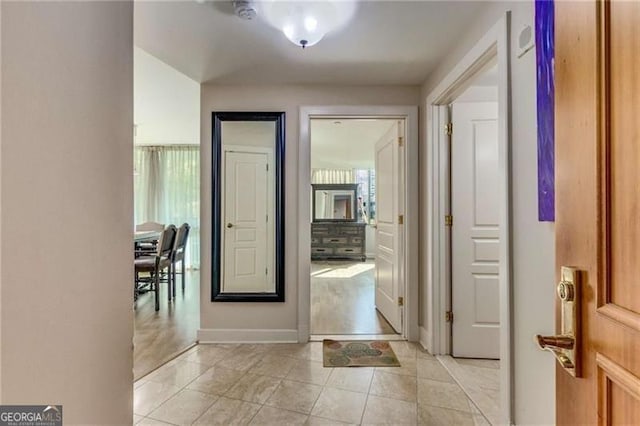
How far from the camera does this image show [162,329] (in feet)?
10.6

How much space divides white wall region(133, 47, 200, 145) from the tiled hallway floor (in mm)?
2408

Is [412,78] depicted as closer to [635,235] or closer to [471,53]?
[471,53]

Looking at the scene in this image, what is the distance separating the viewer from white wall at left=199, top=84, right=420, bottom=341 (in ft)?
9.64

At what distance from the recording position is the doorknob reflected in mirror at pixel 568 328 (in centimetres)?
61

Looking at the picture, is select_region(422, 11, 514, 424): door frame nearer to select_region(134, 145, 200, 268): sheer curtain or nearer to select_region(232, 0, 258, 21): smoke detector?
select_region(232, 0, 258, 21): smoke detector

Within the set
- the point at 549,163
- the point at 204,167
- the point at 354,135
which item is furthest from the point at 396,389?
the point at 354,135

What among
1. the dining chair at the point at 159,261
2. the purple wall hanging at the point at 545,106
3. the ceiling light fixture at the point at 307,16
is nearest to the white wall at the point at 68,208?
the ceiling light fixture at the point at 307,16

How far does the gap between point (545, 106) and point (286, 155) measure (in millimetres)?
2059

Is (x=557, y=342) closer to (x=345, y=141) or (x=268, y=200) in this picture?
(x=268, y=200)

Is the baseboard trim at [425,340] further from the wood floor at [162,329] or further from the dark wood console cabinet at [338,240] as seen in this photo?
the dark wood console cabinet at [338,240]

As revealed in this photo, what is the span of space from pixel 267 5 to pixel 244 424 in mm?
2305

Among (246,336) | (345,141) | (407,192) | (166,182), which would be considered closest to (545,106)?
(407,192)

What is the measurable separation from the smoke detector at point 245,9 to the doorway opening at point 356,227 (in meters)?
1.25

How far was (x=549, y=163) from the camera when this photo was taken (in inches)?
49.6
